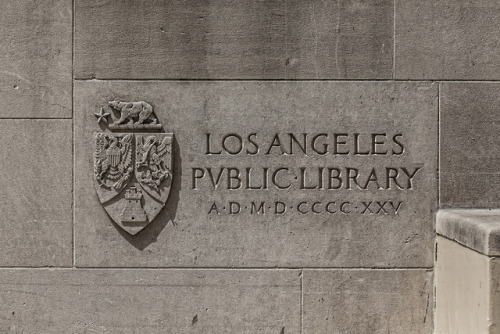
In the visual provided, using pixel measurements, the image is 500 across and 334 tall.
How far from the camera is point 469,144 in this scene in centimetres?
557

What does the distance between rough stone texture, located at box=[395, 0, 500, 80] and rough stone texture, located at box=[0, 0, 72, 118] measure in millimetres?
2865

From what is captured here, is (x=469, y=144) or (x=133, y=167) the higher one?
(x=469, y=144)

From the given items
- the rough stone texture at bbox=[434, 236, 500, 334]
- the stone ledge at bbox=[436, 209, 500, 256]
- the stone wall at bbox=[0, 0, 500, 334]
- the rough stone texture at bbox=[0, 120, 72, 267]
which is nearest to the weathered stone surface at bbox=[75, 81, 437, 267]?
the stone wall at bbox=[0, 0, 500, 334]

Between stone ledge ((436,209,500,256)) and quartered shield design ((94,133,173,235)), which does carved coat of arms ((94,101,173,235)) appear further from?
stone ledge ((436,209,500,256))

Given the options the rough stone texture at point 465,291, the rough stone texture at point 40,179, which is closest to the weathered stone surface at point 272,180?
the rough stone texture at point 40,179

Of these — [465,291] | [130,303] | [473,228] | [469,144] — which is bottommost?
[130,303]

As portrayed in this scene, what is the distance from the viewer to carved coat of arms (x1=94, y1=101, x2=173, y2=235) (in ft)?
18.2

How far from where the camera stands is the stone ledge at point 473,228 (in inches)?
167

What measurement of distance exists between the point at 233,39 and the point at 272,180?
49.3 inches

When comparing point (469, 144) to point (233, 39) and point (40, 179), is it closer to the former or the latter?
point (233, 39)

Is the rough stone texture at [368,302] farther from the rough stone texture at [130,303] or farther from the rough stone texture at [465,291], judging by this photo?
the rough stone texture at [130,303]

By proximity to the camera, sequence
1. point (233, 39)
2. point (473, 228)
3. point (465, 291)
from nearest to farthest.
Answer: point (473, 228)
point (465, 291)
point (233, 39)

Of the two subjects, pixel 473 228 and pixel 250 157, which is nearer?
pixel 473 228

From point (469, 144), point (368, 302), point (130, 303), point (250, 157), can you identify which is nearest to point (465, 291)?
point (368, 302)
